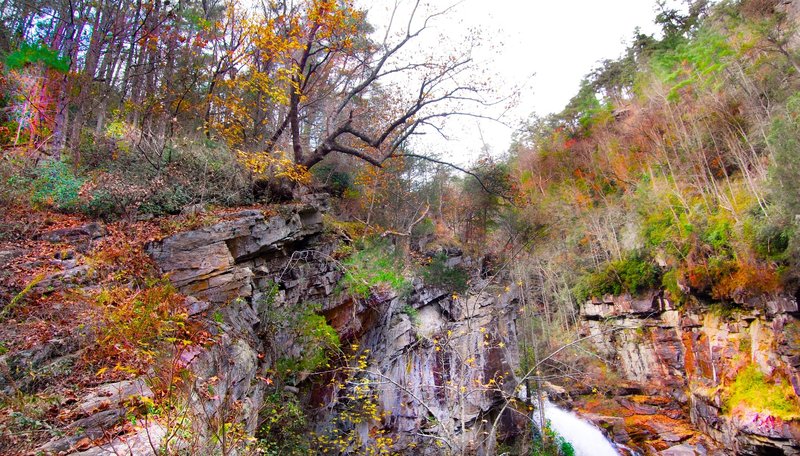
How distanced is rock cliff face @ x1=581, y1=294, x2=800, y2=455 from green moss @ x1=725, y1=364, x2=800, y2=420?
128 millimetres

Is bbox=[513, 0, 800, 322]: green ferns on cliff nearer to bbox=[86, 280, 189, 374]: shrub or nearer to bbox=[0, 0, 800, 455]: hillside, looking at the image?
bbox=[0, 0, 800, 455]: hillside

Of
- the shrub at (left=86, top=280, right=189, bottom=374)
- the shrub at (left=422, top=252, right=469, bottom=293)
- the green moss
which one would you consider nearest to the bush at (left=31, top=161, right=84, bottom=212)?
the shrub at (left=86, top=280, right=189, bottom=374)

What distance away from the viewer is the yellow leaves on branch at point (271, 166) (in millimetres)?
7160

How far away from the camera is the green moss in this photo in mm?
10445

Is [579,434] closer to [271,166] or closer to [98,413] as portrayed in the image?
[271,166]

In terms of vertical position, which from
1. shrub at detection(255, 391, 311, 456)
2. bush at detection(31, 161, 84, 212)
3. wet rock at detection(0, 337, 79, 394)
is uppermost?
bush at detection(31, 161, 84, 212)

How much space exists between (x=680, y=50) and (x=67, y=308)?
2944 centimetres

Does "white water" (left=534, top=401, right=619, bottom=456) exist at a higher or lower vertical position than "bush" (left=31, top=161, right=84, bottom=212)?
lower

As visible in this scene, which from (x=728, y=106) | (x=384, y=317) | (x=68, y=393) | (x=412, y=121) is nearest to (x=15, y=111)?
(x=68, y=393)

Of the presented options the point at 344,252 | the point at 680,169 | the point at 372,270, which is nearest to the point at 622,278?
the point at 680,169

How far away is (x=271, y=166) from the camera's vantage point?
8.16 m

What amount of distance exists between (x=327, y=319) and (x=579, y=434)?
12883 millimetres

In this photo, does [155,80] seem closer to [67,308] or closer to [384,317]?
[67,308]

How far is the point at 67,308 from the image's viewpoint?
400cm
